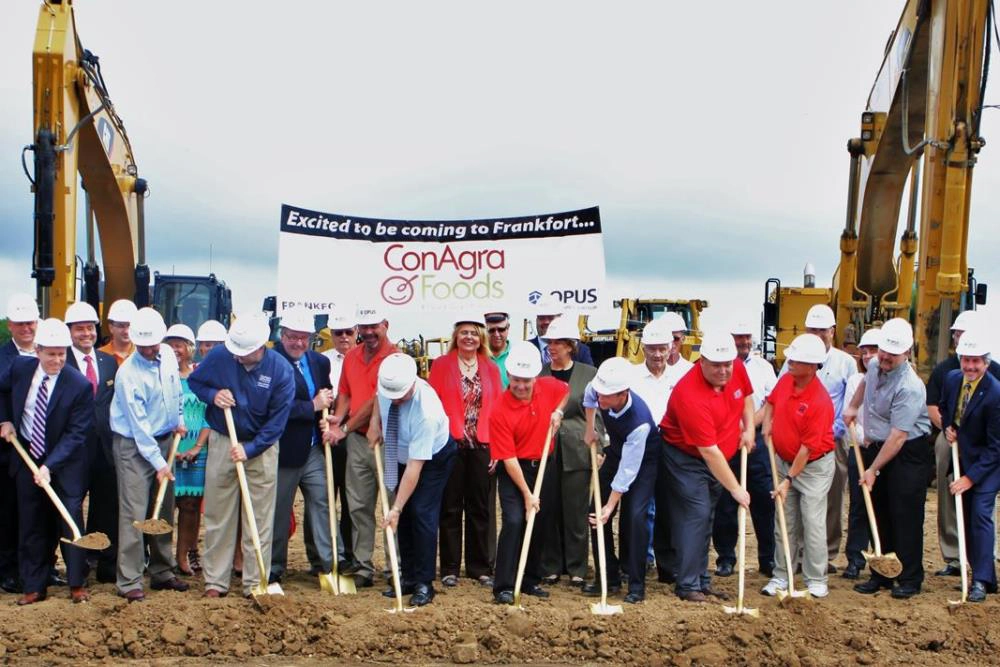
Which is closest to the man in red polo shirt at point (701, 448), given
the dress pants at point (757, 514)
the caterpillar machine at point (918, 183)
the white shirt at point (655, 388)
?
the white shirt at point (655, 388)

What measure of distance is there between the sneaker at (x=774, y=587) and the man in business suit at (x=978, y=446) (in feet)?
4.09

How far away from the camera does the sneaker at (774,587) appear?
8352 mm

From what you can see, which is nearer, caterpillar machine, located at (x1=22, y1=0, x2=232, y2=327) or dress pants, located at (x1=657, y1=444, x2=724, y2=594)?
dress pants, located at (x1=657, y1=444, x2=724, y2=594)

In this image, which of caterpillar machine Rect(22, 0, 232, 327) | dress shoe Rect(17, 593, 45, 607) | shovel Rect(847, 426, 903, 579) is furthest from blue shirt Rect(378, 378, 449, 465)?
caterpillar machine Rect(22, 0, 232, 327)

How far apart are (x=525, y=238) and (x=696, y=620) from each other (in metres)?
3.62

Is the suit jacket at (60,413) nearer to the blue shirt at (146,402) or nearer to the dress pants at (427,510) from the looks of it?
the blue shirt at (146,402)

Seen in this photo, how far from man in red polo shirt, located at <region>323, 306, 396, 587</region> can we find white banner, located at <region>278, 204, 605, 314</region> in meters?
0.97

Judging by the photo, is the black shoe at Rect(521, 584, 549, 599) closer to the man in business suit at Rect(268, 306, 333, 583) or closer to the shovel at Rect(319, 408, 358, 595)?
the shovel at Rect(319, 408, 358, 595)

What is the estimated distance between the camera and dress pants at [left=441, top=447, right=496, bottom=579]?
28.1ft

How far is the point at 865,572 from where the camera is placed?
938 cm

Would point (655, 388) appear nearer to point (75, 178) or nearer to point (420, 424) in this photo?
point (420, 424)

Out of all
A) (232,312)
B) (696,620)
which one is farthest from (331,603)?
(232,312)

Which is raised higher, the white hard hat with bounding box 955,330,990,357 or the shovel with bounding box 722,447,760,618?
the white hard hat with bounding box 955,330,990,357

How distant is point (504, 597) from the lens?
311 inches
